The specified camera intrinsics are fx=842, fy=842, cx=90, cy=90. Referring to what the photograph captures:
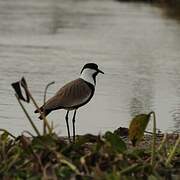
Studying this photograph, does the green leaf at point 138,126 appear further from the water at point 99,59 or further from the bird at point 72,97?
the bird at point 72,97

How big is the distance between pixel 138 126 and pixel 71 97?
1938 millimetres

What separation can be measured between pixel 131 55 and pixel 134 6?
17.1 meters

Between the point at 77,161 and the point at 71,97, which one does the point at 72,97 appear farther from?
the point at 77,161

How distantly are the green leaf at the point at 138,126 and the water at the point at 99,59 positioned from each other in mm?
717

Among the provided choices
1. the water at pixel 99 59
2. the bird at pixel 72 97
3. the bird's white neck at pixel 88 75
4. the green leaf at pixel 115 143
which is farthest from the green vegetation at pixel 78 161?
the bird's white neck at pixel 88 75

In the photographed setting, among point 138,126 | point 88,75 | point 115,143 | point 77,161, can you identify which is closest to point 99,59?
point 88,75

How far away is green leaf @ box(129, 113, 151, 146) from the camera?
6.43 metres

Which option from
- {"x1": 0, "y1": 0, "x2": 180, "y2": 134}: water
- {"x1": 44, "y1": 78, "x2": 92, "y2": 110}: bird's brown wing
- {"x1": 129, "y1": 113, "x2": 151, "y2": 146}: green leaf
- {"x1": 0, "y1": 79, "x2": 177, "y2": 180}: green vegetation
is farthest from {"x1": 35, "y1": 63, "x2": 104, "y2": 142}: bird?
{"x1": 0, "y1": 79, "x2": 177, "y2": 180}: green vegetation

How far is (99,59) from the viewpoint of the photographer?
17.7 meters

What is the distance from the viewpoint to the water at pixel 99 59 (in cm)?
1119

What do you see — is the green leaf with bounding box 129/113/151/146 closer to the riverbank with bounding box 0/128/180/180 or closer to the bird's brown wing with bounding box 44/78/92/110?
the riverbank with bounding box 0/128/180/180

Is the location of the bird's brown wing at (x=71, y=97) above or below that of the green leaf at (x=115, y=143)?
above

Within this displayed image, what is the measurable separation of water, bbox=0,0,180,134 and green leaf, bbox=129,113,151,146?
2.35 ft

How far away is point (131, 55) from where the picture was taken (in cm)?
1884
